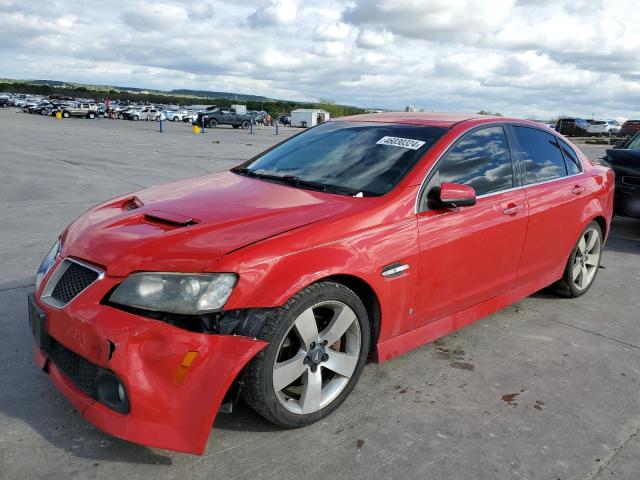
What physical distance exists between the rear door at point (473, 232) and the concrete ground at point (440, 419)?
0.44 meters

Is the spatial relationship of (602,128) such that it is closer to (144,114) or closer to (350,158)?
(144,114)

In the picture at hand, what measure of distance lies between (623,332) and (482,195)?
5.81 feet

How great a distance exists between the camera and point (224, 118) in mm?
46000

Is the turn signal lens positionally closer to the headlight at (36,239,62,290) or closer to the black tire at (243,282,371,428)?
the black tire at (243,282,371,428)

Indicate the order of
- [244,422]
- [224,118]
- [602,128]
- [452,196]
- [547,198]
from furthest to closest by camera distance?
[602,128]
[224,118]
[547,198]
[452,196]
[244,422]

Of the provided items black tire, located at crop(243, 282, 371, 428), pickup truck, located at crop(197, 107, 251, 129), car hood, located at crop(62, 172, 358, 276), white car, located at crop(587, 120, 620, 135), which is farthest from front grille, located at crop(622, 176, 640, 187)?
A: white car, located at crop(587, 120, 620, 135)

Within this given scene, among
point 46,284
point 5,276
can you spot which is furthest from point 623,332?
point 5,276

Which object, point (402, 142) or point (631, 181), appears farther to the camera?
point (631, 181)

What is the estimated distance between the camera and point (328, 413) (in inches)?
112

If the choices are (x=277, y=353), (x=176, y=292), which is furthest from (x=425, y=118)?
(x=176, y=292)

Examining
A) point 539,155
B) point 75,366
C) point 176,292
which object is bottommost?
point 75,366

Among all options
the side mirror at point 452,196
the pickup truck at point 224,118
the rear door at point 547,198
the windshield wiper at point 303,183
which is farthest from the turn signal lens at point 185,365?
the pickup truck at point 224,118

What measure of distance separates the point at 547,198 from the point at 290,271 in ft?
8.30

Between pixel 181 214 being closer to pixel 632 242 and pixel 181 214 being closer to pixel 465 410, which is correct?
pixel 465 410
